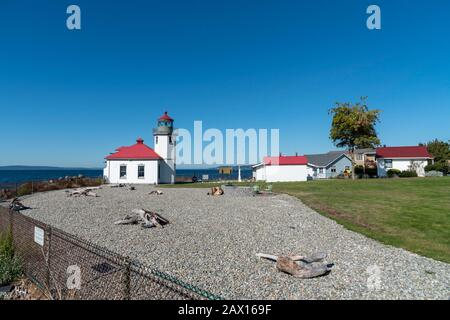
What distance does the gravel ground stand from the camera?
14.8 feet

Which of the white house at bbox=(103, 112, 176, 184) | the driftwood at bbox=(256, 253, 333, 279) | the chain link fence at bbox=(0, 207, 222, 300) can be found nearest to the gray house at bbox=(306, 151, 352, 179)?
the white house at bbox=(103, 112, 176, 184)

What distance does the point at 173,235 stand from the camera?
8.17 meters

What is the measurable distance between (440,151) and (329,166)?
933 inches

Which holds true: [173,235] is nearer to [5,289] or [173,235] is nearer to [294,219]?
[5,289]

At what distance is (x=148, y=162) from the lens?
3127 centimetres

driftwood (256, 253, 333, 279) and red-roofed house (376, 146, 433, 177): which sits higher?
red-roofed house (376, 146, 433, 177)

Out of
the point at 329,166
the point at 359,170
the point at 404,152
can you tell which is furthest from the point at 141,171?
the point at 404,152

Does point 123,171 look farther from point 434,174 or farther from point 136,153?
point 434,174

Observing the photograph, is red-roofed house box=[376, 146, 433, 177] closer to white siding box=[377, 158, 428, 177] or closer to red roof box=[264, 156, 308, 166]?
white siding box=[377, 158, 428, 177]

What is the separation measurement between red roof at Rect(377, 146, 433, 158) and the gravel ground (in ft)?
151

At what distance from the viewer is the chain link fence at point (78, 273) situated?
3.96 m

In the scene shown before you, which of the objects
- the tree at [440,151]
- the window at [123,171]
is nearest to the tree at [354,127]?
the tree at [440,151]
